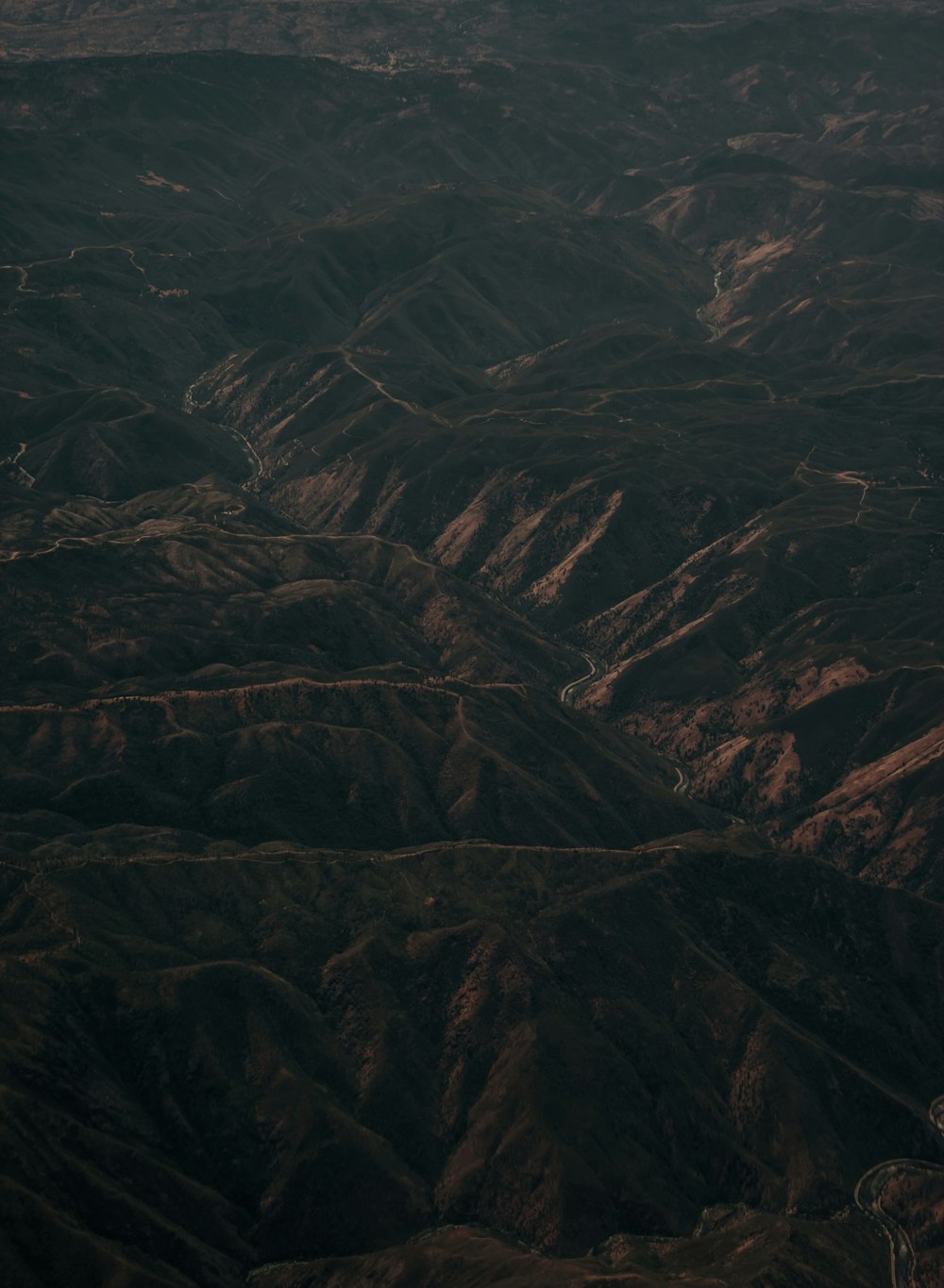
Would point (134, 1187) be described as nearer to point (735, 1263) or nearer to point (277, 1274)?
point (277, 1274)

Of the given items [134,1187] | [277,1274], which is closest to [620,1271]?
[277,1274]

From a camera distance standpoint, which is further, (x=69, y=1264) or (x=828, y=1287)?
(x=828, y=1287)

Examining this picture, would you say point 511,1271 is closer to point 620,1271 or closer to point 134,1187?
point 620,1271

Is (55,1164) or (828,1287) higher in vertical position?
(55,1164)

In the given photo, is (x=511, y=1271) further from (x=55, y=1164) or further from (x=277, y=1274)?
(x=55, y=1164)

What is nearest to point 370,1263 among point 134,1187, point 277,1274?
point 277,1274

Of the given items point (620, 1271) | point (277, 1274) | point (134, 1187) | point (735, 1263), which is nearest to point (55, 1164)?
point (134, 1187)

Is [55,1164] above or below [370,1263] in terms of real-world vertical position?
above

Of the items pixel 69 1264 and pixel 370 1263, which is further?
pixel 370 1263
